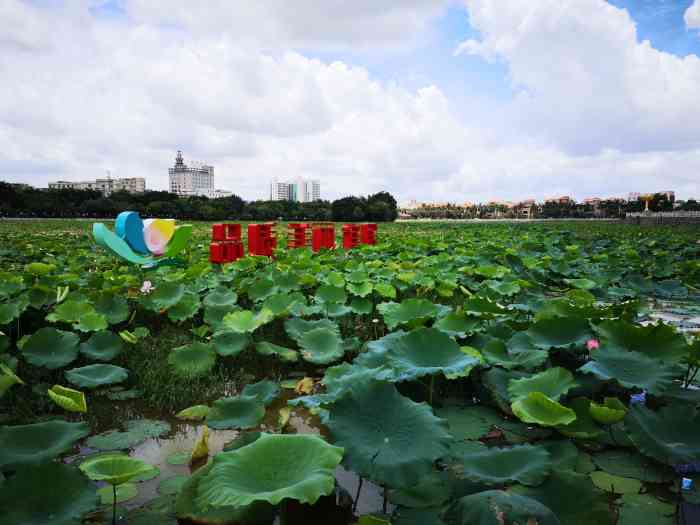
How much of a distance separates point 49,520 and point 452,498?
114 centimetres

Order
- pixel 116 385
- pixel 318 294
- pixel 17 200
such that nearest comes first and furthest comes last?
pixel 116 385 < pixel 318 294 < pixel 17 200

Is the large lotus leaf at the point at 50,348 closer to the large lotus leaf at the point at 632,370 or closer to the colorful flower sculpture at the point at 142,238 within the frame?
the large lotus leaf at the point at 632,370

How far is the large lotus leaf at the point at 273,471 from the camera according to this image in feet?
3.46

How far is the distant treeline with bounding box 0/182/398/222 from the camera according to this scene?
1421 inches

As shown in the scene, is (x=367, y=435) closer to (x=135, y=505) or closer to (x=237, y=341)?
(x=135, y=505)

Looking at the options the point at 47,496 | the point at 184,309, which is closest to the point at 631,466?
the point at 47,496

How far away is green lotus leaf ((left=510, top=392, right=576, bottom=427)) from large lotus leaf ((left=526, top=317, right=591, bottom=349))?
0.63m

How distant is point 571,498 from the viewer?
133 centimetres

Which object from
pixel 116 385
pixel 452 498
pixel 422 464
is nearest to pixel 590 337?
pixel 452 498

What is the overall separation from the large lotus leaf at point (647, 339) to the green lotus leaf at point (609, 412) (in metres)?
0.40

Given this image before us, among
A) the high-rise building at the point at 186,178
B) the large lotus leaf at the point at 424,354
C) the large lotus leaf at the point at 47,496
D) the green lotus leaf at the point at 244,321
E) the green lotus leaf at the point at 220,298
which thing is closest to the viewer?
the large lotus leaf at the point at 47,496

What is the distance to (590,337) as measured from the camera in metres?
2.27

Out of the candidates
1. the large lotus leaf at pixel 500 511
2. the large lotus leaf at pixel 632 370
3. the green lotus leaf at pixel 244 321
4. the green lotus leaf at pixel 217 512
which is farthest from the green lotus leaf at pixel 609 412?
the green lotus leaf at pixel 244 321

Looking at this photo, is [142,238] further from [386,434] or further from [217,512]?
[386,434]
